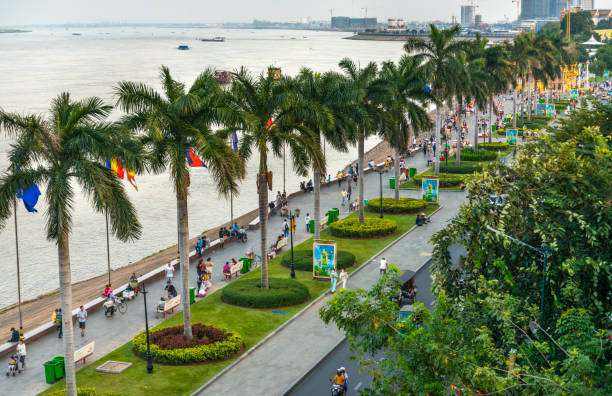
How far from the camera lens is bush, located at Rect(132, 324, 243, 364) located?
29375 millimetres

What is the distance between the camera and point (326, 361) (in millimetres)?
29891

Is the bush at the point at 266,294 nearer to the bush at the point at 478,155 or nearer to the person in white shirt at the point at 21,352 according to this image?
the person in white shirt at the point at 21,352

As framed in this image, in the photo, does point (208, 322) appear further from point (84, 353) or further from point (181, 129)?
point (181, 129)

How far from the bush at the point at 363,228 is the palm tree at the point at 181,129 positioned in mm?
19917

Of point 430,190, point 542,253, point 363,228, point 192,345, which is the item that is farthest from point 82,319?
point 430,190

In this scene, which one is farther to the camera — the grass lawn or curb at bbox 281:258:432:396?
the grass lawn

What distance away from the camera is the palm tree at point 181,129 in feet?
93.1

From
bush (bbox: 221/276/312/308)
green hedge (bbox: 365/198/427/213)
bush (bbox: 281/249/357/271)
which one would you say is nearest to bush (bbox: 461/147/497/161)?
green hedge (bbox: 365/198/427/213)

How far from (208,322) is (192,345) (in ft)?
11.9

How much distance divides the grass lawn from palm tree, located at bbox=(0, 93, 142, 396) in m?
5.97

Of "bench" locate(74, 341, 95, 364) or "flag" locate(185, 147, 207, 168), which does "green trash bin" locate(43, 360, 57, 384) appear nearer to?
"bench" locate(74, 341, 95, 364)

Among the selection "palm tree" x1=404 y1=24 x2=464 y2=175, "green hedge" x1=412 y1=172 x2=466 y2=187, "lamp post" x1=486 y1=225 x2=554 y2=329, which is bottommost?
"green hedge" x1=412 y1=172 x2=466 y2=187

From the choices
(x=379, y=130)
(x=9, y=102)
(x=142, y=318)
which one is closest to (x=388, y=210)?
(x=379, y=130)

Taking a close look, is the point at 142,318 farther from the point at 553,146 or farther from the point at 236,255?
the point at 553,146
